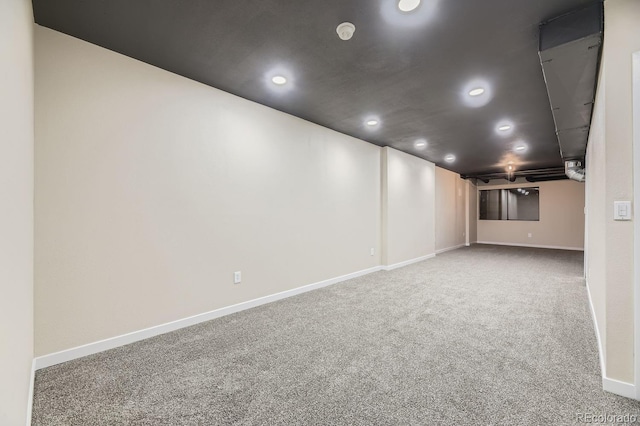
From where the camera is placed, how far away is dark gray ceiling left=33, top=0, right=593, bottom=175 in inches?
71.1

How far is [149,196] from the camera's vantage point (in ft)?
8.16

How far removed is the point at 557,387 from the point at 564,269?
16.1 feet

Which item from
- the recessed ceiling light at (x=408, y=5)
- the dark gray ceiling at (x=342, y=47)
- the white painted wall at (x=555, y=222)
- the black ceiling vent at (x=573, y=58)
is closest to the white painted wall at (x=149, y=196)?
the dark gray ceiling at (x=342, y=47)

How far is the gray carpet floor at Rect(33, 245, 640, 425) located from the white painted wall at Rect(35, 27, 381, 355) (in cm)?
37

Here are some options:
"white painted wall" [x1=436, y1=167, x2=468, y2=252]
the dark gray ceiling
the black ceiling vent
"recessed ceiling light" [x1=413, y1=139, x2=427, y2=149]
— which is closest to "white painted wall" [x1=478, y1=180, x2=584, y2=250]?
"white painted wall" [x1=436, y1=167, x2=468, y2=252]

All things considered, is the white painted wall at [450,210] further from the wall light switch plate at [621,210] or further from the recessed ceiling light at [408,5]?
the recessed ceiling light at [408,5]

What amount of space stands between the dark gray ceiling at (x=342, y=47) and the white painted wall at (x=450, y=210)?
13.8 ft

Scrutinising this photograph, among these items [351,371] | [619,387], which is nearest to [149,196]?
[351,371]

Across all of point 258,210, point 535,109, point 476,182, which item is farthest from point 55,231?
point 476,182

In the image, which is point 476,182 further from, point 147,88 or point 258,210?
point 147,88

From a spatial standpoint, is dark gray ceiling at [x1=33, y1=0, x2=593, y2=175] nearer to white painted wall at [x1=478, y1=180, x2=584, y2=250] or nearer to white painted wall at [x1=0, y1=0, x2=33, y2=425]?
white painted wall at [x1=0, y1=0, x2=33, y2=425]

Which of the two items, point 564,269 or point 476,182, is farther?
point 476,182

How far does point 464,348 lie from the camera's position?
2273 mm

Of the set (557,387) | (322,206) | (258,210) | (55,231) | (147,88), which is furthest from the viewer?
(322,206)
